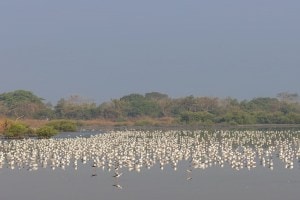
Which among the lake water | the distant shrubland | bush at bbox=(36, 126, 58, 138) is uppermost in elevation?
the distant shrubland

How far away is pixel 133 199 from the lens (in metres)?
17.5

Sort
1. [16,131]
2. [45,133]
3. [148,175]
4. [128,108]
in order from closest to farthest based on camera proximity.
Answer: [148,175] → [45,133] → [16,131] → [128,108]

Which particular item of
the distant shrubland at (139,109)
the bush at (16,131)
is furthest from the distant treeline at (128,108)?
the bush at (16,131)

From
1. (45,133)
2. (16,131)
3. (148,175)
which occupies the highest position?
(16,131)

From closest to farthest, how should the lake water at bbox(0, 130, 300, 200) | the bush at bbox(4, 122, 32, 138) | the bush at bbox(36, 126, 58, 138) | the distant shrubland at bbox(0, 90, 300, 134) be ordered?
the lake water at bbox(0, 130, 300, 200) < the bush at bbox(36, 126, 58, 138) < the bush at bbox(4, 122, 32, 138) < the distant shrubland at bbox(0, 90, 300, 134)

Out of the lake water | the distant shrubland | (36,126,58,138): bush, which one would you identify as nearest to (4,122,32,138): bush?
(36,126,58,138): bush

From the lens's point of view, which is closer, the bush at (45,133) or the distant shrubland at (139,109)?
the bush at (45,133)

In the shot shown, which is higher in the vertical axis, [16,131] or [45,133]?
[16,131]

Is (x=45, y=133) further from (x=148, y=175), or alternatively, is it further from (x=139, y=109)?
(x=139, y=109)

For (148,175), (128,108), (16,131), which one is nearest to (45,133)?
(16,131)

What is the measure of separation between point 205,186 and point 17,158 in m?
10.6

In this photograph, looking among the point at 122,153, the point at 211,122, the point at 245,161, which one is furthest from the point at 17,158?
the point at 211,122

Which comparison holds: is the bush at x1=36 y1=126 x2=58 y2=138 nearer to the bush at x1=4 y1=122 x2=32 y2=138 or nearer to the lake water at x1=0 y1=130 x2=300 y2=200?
the bush at x1=4 y1=122 x2=32 y2=138

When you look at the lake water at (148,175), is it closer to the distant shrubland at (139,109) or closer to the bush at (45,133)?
the bush at (45,133)
